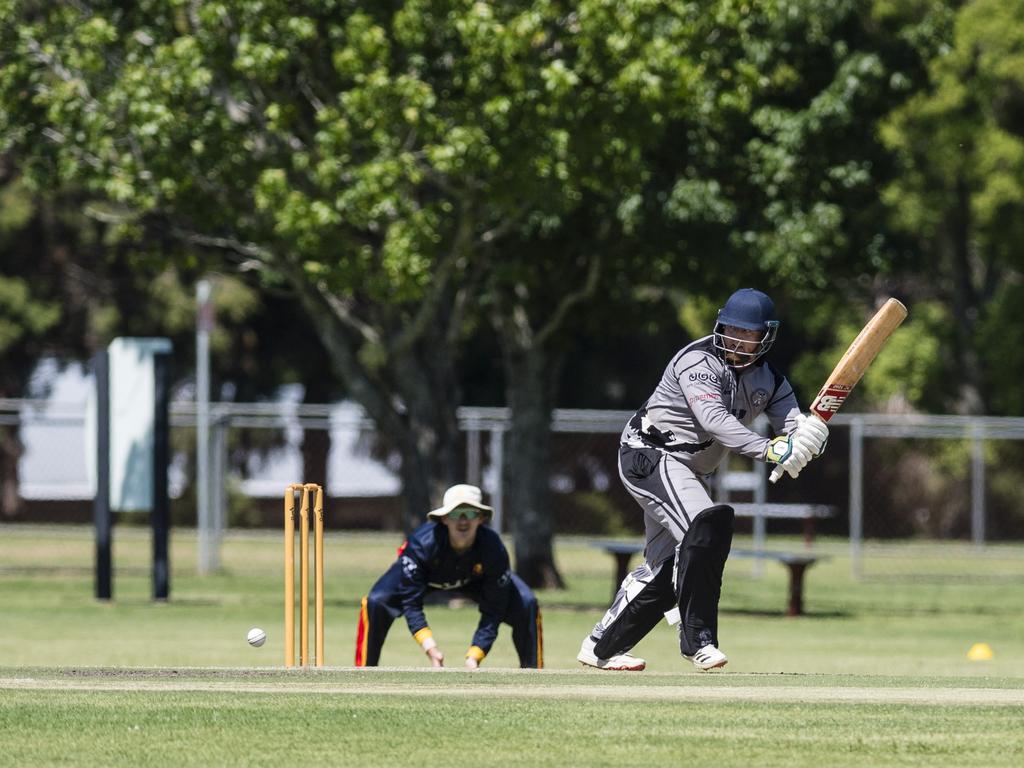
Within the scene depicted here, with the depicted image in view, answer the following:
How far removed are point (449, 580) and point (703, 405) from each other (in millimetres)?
3004

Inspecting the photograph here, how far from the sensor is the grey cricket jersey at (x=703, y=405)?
10172 millimetres

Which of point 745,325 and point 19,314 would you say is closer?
point 745,325

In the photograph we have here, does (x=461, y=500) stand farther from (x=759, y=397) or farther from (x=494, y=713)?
(x=494, y=713)

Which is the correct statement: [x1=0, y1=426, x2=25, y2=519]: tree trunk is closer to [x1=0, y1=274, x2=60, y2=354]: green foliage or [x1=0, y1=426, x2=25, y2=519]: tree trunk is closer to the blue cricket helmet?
[x1=0, y1=274, x2=60, y2=354]: green foliage

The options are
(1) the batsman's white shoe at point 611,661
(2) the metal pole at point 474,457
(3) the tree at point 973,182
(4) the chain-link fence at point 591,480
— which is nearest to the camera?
(1) the batsman's white shoe at point 611,661

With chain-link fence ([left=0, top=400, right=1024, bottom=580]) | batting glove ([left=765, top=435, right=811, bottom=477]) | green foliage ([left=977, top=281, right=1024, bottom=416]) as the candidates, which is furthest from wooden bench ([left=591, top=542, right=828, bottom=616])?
green foliage ([left=977, top=281, right=1024, bottom=416])

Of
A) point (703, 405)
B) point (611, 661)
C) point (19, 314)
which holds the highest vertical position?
point (19, 314)

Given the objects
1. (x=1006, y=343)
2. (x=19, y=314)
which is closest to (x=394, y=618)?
(x=1006, y=343)

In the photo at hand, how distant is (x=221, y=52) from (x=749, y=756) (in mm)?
13791

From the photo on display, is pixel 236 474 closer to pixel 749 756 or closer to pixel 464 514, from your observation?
pixel 464 514

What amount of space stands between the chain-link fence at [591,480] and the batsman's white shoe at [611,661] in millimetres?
17617

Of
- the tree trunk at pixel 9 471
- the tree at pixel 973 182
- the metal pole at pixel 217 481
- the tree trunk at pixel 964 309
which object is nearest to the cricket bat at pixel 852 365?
the metal pole at pixel 217 481

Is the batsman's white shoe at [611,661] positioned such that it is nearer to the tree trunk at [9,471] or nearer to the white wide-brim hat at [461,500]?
the white wide-brim hat at [461,500]

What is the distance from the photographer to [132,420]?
22438mm
